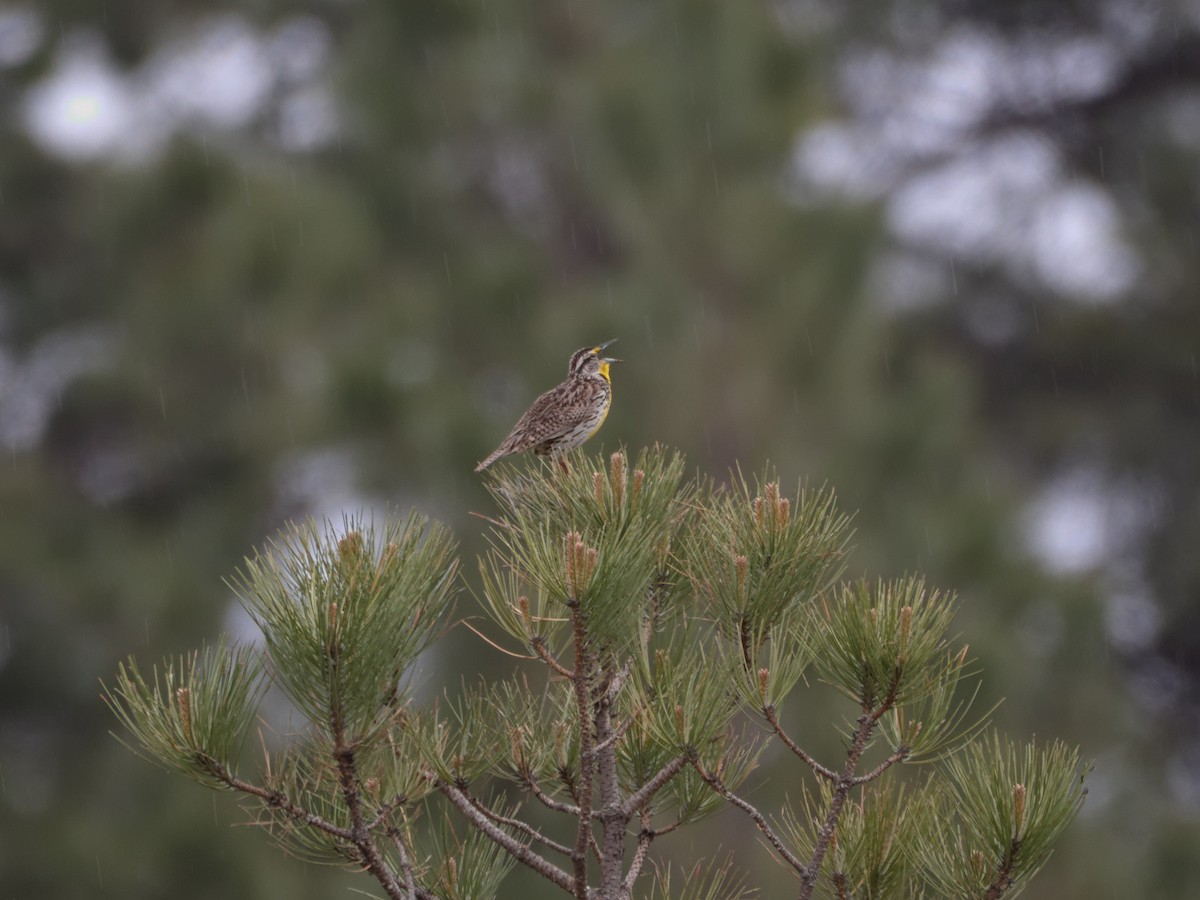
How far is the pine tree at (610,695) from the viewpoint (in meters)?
2.22

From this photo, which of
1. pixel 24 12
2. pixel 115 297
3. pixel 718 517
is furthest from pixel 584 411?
pixel 24 12

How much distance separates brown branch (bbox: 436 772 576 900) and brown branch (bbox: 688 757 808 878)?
0.83ft

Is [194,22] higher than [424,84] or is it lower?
higher

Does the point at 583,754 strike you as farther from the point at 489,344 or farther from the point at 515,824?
the point at 489,344

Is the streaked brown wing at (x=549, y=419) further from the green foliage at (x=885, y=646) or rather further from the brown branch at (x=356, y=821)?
the brown branch at (x=356, y=821)

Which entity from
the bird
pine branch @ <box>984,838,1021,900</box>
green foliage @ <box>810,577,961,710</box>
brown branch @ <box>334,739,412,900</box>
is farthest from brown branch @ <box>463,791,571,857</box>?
the bird

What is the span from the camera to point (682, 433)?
8164mm

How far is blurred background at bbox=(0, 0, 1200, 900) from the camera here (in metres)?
8.48

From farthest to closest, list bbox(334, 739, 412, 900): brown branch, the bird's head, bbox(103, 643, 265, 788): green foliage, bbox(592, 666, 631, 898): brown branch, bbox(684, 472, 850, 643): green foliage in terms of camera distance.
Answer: the bird's head < bbox(684, 472, 850, 643): green foliage < bbox(592, 666, 631, 898): brown branch < bbox(103, 643, 265, 788): green foliage < bbox(334, 739, 412, 900): brown branch

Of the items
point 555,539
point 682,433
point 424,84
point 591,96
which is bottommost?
point 555,539

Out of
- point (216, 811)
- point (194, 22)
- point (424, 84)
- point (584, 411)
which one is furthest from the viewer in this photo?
point (194, 22)

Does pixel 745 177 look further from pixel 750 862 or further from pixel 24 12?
pixel 24 12

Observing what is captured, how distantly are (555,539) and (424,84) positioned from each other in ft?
25.7

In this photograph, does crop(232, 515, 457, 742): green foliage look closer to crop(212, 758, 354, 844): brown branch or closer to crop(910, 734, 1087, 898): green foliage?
crop(212, 758, 354, 844): brown branch
